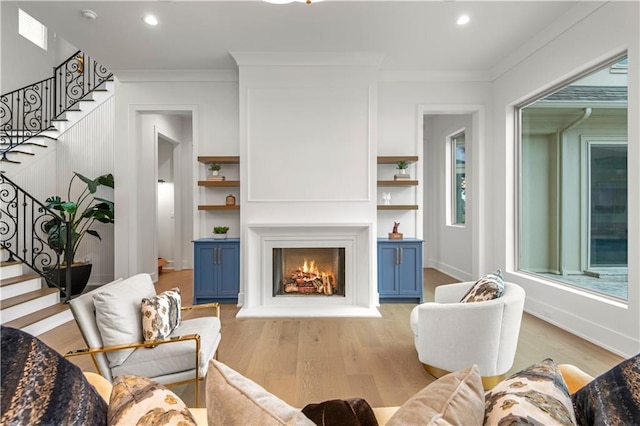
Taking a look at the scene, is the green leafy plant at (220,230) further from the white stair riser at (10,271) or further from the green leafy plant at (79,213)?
the white stair riser at (10,271)

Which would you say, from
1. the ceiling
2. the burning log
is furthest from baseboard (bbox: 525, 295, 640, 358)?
the ceiling

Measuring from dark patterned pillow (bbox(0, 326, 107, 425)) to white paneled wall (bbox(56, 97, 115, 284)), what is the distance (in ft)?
18.2

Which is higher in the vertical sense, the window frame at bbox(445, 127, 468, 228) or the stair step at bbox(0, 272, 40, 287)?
the window frame at bbox(445, 127, 468, 228)

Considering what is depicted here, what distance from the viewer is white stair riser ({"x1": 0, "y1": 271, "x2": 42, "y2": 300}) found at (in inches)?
142

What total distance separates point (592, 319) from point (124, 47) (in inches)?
239

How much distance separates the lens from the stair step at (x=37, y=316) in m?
3.23

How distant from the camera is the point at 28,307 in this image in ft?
11.7

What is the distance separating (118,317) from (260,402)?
63.3 inches

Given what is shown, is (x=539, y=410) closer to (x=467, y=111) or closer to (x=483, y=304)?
(x=483, y=304)

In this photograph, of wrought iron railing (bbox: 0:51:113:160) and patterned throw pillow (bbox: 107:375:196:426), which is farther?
wrought iron railing (bbox: 0:51:113:160)

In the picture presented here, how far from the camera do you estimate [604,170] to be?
3.18 m

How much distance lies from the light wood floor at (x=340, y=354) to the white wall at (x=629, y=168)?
199mm

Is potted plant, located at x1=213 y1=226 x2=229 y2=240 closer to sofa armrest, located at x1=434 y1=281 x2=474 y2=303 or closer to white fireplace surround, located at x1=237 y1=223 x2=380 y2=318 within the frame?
white fireplace surround, located at x1=237 y1=223 x2=380 y2=318

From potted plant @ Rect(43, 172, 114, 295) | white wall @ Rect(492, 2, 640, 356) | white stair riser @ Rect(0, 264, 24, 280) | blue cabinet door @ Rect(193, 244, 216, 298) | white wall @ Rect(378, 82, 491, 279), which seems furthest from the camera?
white wall @ Rect(378, 82, 491, 279)
